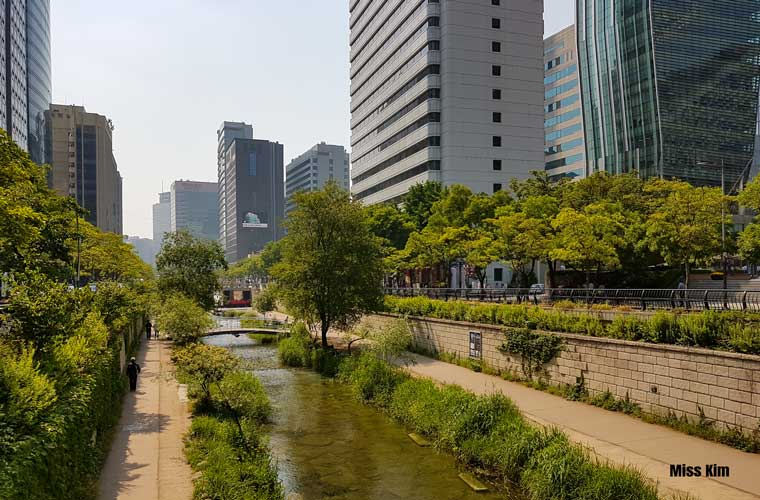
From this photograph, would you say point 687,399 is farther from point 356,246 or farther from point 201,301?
point 201,301

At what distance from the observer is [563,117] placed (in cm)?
11800

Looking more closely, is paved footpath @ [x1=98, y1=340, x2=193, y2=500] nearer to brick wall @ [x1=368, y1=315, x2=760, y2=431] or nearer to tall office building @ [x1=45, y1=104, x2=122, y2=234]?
brick wall @ [x1=368, y1=315, x2=760, y2=431]

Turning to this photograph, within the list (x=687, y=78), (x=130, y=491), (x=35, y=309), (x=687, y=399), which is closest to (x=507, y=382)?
(x=687, y=399)

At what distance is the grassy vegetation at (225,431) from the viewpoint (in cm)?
1377

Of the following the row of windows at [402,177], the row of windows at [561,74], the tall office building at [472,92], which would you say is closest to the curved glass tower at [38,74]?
the row of windows at [402,177]

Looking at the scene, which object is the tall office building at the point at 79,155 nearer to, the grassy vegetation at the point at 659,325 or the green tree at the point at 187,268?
the green tree at the point at 187,268

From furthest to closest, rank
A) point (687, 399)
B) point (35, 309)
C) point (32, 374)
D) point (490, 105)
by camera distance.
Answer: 1. point (490, 105)
2. point (687, 399)
3. point (35, 309)
4. point (32, 374)

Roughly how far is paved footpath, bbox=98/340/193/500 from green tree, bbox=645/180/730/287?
2952 centimetres

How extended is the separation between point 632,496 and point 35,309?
1589 centimetres

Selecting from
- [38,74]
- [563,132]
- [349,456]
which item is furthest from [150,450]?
[38,74]

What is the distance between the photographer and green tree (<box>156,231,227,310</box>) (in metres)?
52.2

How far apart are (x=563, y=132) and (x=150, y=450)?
114233 mm

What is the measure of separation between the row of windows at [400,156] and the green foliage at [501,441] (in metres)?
58.3

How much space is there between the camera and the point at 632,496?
12.2 metres
